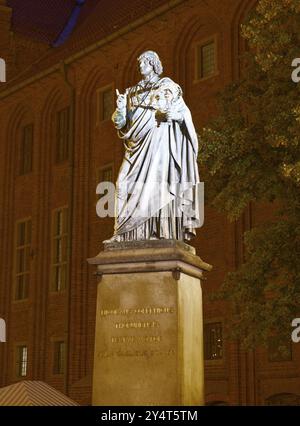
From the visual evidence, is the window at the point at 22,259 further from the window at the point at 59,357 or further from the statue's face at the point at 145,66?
the statue's face at the point at 145,66

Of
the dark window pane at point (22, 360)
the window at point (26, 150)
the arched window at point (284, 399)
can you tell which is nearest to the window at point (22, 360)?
the dark window pane at point (22, 360)

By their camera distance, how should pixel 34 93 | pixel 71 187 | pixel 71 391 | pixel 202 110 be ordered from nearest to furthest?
pixel 202 110 < pixel 71 391 < pixel 71 187 < pixel 34 93

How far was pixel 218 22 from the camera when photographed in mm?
23031

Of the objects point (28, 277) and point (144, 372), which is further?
point (28, 277)

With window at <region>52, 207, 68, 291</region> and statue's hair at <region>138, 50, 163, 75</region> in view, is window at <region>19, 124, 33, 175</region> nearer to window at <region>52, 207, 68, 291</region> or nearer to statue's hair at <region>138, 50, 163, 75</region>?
window at <region>52, 207, 68, 291</region>

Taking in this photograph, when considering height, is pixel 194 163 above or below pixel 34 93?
below

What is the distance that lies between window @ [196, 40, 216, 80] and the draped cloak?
47.1 ft

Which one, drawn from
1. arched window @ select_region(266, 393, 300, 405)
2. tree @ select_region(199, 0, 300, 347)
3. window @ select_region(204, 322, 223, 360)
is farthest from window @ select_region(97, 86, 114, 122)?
tree @ select_region(199, 0, 300, 347)

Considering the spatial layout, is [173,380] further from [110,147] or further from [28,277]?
[28,277]

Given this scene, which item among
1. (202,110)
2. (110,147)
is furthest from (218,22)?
(110,147)

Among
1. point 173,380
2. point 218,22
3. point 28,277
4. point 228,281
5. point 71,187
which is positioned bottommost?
point 173,380

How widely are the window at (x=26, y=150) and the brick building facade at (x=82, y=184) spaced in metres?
0.04

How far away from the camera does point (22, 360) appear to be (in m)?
28.5

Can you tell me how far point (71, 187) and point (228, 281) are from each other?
1348 centimetres
